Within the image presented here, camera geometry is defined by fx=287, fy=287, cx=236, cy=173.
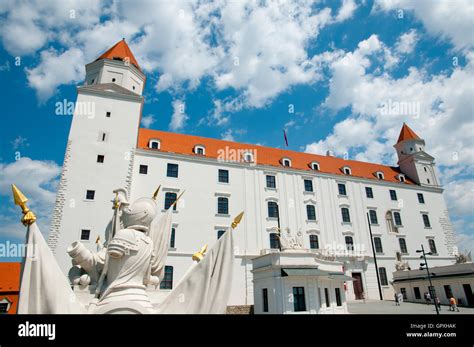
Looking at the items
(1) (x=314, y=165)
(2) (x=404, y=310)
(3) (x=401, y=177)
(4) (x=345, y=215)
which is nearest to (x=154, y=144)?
(1) (x=314, y=165)

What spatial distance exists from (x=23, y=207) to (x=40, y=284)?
3.35 ft

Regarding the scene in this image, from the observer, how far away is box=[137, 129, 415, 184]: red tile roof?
88.8 feet

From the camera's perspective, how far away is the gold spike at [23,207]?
12.1 ft

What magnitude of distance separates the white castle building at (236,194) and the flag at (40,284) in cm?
1459

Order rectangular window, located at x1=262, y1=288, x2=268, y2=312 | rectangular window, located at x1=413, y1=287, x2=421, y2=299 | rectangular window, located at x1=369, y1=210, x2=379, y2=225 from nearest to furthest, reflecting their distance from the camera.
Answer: rectangular window, located at x1=262, y1=288, x2=268, y2=312
rectangular window, located at x1=413, y1=287, x2=421, y2=299
rectangular window, located at x1=369, y1=210, x2=379, y2=225

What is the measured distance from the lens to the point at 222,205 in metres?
25.0

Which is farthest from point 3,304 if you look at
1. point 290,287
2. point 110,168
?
point 290,287

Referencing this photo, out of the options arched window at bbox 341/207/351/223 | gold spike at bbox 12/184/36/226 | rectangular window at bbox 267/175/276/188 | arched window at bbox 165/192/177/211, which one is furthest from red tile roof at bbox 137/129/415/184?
gold spike at bbox 12/184/36/226

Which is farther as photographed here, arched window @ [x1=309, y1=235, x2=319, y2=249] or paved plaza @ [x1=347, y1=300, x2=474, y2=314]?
arched window @ [x1=309, y1=235, x2=319, y2=249]

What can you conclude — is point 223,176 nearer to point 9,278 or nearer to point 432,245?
point 9,278

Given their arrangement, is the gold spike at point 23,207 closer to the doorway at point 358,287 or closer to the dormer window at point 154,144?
the dormer window at point 154,144

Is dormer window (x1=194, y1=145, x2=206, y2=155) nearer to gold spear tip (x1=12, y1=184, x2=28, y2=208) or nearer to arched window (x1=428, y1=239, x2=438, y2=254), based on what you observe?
gold spear tip (x1=12, y1=184, x2=28, y2=208)

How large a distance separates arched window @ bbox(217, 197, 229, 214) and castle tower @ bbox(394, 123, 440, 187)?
24166 millimetres
